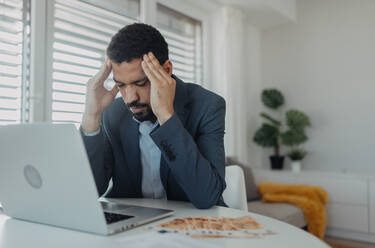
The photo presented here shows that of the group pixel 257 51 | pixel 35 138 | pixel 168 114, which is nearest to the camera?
pixel 35 138

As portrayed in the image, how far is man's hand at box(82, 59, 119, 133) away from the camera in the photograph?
1.29m

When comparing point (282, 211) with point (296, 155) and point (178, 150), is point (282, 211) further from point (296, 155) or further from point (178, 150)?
point (178, 150)

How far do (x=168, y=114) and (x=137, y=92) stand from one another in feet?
0.56

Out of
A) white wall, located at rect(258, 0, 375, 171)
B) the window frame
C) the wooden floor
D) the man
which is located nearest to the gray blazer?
the man

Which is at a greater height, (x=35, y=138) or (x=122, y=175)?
(x=35, y=138)

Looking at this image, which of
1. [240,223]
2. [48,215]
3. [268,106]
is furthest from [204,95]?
[268,106]

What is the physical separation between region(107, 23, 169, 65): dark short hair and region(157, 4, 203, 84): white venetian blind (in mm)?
2154

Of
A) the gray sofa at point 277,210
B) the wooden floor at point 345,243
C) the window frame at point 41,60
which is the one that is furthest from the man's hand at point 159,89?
the wooden floor at point 345,243

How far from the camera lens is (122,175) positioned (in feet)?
4.58

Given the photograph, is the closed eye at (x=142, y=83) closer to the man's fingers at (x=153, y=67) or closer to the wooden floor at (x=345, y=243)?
the man's fingers at (x=153, y=67)

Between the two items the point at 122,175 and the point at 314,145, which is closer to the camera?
the point at 122,175

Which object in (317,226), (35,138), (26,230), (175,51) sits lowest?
(317,226)

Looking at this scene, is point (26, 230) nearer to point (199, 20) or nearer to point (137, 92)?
point (137, 92)

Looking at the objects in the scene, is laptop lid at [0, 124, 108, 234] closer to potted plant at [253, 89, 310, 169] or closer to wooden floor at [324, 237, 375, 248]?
wooden floor at [324, 237, 375, 248]
